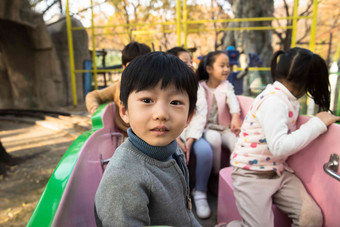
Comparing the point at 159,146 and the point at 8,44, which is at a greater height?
the point at 8,44

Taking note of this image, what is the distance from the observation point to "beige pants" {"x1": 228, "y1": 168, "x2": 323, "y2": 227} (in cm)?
114

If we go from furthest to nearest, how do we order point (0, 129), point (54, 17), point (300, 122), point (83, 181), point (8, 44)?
point (54, 17) → point (8, 44) → point (0, 129) → point (300, 122) → point (83, 181)

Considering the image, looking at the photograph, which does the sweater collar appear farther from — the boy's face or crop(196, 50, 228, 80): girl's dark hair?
crop(196, 50, 228, 80): girl's dark hair

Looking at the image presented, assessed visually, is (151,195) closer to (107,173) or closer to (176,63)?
(107,173)

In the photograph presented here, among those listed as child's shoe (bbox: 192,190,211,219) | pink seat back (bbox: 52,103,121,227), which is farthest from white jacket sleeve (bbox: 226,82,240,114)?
pink seat back (bbox: 52,103,121,227)

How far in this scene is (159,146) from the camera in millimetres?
711

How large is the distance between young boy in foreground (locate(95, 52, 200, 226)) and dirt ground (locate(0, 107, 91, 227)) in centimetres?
149

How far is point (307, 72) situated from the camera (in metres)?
1.20

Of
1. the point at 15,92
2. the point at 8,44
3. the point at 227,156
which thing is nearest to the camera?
the point at 227,156

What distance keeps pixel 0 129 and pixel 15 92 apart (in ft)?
6.57

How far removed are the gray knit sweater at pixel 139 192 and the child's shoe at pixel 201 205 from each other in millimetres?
929

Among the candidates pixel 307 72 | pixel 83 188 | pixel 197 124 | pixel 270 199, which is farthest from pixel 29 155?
pixel 307 72

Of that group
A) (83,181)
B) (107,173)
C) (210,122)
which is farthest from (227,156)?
(107,173)

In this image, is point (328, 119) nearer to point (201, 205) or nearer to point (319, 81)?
point (319, 81)
